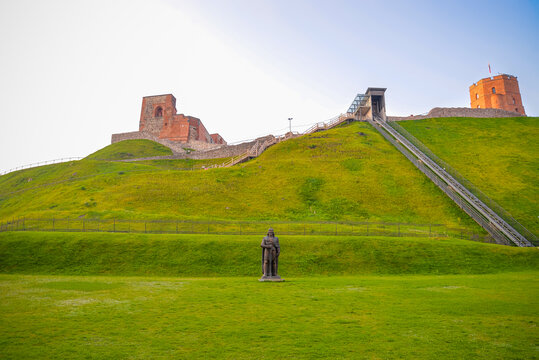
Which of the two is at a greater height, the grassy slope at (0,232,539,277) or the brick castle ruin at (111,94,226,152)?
the brick castle ruin at (111,94,226,152)

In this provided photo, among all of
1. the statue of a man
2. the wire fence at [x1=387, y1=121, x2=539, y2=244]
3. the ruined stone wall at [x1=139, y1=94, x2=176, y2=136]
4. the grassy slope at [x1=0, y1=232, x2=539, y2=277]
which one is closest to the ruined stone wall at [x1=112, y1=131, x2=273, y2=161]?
the ruined stone wall at [x1=139, y1=94, x2=176, y2=136]

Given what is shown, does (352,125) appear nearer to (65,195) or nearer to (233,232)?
(233,232)

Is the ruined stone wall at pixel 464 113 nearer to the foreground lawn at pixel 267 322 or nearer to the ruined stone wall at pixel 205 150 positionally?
the ruined stone wall at pixel 205 150

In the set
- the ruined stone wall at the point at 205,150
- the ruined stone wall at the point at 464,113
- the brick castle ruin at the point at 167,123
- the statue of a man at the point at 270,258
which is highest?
the brick castle ruin at the point at 167,123

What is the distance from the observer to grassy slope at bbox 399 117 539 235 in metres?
46.1

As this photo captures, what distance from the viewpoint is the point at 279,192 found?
48906 millimetres

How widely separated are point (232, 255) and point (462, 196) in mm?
33664

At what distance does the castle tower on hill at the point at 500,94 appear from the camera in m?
113

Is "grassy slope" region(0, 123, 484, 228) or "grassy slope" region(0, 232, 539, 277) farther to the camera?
"grassy slope" region(0, 123, 484, 228)

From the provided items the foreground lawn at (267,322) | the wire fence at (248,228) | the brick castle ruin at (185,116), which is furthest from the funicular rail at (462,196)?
the brick castle ruin at (185,116)

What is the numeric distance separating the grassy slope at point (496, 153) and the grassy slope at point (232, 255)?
705 inches

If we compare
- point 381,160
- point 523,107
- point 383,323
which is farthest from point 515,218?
point 523,107

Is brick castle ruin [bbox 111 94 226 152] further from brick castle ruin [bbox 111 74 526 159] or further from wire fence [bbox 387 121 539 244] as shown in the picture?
wire fence [bbox 387 121 539 244]

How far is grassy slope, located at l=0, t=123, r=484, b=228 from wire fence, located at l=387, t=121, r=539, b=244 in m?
4.16
